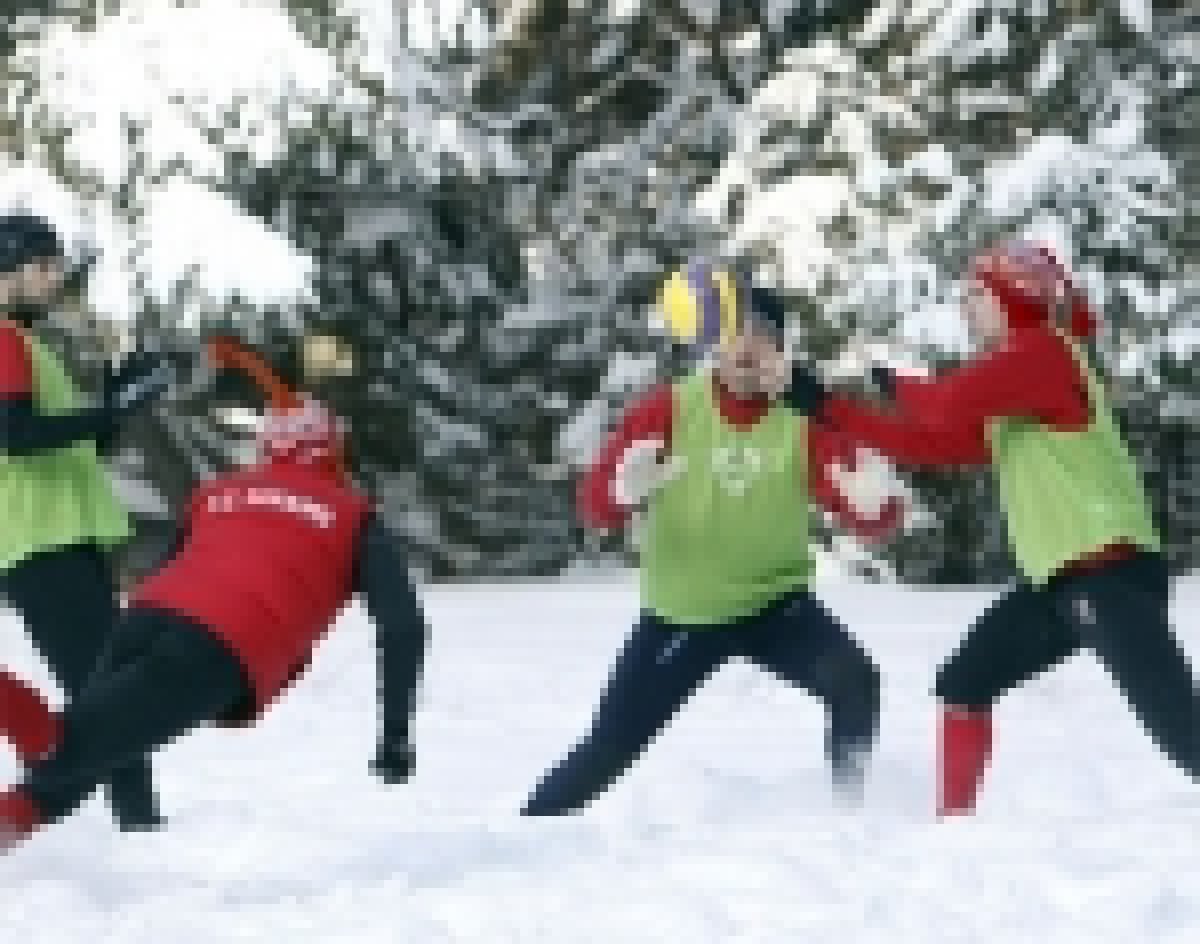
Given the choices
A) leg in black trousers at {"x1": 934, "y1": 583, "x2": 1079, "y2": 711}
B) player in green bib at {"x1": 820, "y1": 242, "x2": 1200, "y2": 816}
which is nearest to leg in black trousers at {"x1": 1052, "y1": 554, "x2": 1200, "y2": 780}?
player in green bib at {"x1": 820, "y1": 242, "x2": 1200, "y2": 816}

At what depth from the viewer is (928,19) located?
1216 cm

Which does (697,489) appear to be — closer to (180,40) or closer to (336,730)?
(336,730)

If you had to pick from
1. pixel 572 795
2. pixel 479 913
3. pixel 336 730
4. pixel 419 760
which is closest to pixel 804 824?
pixel 572 795

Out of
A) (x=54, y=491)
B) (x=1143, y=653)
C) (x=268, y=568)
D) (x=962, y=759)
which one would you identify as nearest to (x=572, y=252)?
(x=54, y=491)

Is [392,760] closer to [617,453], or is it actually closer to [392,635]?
[392,635]

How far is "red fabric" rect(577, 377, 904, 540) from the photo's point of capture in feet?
14.2

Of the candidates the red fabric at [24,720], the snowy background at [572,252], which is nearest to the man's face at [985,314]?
the snowy background at [572,252]

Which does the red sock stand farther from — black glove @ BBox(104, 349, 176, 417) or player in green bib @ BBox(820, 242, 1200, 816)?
black glove @ BBox(104, 349, 176, 417)

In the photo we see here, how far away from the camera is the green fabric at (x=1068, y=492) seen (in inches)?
162

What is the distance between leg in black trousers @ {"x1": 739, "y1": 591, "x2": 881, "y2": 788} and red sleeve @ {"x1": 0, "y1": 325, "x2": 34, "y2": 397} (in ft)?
5.89

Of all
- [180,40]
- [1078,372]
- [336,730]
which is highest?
[180,40]

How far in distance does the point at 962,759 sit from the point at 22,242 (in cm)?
257

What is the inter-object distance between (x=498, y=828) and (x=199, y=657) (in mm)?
960

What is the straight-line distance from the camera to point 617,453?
429 centimetres
